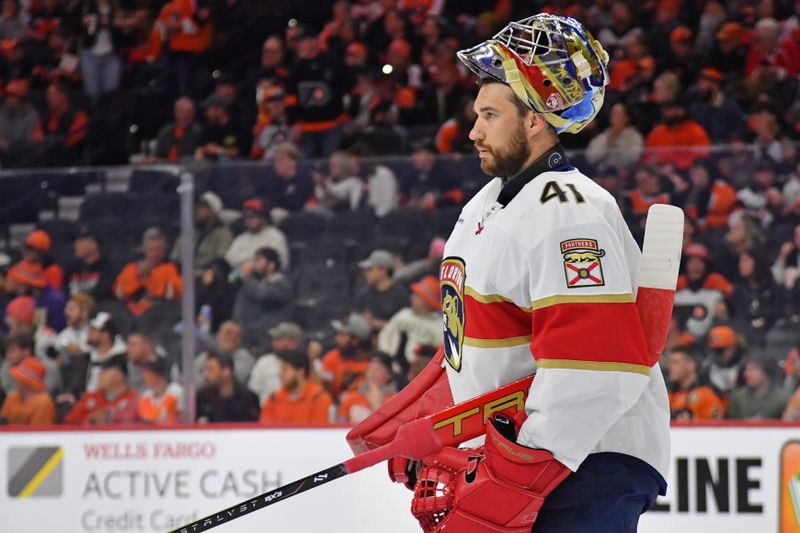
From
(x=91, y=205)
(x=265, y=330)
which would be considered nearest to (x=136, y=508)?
(x=265, y=330)

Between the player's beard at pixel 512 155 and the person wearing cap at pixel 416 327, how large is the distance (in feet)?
9.72

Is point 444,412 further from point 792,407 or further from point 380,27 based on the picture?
point 380,27

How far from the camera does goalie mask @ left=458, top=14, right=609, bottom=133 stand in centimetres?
233

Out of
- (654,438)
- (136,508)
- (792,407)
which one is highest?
(654,438)

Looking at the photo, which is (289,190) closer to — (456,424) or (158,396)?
(158,396)

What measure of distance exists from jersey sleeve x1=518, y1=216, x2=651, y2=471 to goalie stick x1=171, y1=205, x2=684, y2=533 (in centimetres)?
9

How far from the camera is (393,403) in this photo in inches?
104

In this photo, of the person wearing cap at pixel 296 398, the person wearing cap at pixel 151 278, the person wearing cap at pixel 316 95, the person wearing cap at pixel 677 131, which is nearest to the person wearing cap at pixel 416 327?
the person wearing cap at pixel 296 398

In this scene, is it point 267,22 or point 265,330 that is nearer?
point 265,330

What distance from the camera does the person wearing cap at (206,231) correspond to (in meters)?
5.52

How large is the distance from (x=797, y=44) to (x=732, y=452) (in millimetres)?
4308

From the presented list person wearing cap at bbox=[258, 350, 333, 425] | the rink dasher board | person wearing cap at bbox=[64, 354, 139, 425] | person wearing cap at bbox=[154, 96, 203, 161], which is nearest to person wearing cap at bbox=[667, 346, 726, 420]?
the rink dasher board

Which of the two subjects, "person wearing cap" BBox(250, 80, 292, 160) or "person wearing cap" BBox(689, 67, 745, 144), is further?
"person wearing cap" BBox(250, 80, 292, 160)

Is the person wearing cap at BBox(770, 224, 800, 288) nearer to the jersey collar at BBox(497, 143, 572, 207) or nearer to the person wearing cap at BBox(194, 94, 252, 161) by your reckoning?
the jersey collar at BBox(497, 143, 572, 207)
